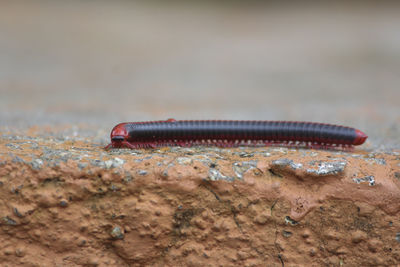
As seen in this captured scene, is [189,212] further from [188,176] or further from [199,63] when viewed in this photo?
[199,63]

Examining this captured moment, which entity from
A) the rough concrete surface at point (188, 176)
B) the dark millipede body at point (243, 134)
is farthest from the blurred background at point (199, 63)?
the dark millipede body at point (243, 134)

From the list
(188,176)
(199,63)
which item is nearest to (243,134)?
(188,176)

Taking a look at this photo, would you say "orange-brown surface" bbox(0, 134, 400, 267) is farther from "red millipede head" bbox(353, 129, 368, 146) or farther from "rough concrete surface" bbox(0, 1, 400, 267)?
"red millipede head" bbox(353, 129, 368, 146)

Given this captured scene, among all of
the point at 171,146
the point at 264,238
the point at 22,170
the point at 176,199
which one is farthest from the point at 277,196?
the point at 22,170

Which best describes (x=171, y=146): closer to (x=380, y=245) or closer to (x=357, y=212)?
(x=357, y=212)

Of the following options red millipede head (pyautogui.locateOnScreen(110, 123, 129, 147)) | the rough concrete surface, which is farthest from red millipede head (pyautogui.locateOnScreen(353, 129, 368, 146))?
red millipede head (pyautogui.locateOnScreen(110, 123, 129, 147))

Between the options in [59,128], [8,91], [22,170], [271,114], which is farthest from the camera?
[8,91]

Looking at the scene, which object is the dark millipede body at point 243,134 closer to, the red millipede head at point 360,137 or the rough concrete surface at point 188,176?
the red millipede head at point 360,137
